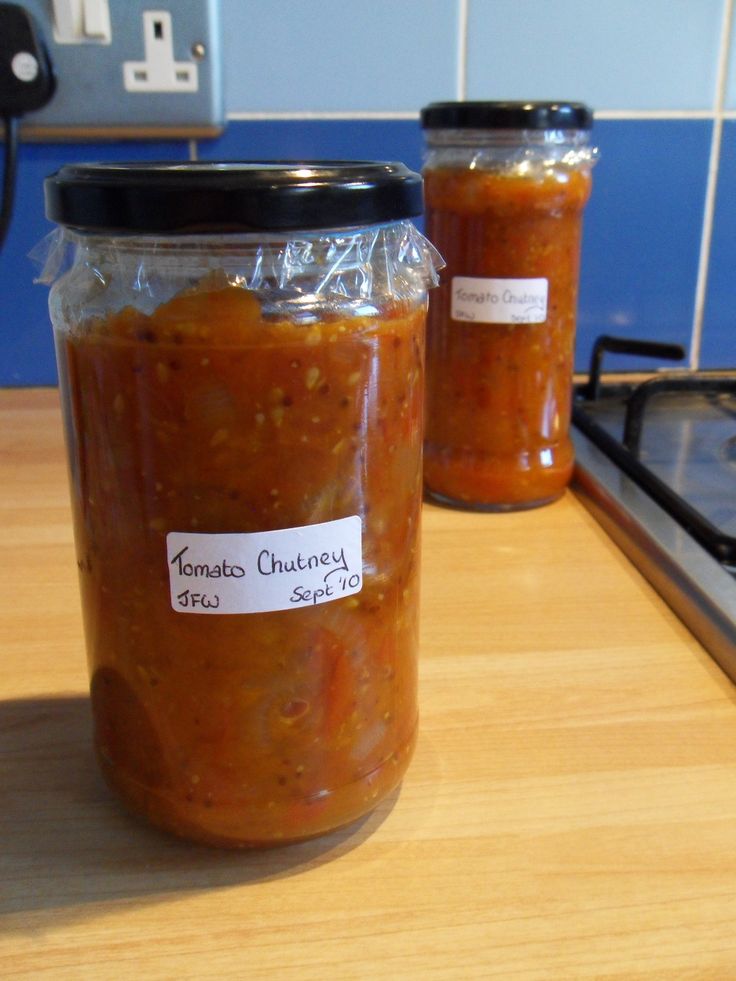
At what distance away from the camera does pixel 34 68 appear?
77 cm

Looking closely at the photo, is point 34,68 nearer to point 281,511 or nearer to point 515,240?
point 515,240

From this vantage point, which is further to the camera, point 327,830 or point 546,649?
point 546,649

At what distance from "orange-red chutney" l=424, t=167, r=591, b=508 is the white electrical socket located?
0.89 feet

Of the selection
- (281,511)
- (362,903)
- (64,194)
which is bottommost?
(362,903)

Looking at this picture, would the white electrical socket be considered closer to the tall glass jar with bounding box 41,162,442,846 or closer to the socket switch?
the socket switch

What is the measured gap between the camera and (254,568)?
1.07 feet

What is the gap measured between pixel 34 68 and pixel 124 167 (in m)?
0.56

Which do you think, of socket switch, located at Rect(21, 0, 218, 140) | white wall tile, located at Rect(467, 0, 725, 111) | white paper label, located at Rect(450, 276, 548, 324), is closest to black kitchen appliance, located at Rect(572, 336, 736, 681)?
white paper label, located at Rect(450, 276, 548, 324)

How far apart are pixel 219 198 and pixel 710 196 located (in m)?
0.76

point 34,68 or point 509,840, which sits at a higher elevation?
point 34,68

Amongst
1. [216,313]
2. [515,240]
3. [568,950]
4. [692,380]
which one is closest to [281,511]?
[216,313]

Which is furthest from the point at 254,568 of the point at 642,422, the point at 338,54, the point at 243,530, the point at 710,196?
the point at 710,196

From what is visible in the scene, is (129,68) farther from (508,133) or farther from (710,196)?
(710,196)

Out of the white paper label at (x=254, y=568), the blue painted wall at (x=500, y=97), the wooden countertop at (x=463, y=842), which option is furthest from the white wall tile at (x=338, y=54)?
the white paper label at (x=254, y=568)
